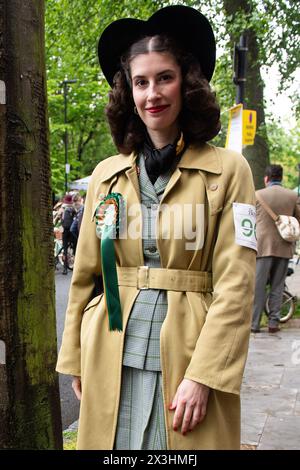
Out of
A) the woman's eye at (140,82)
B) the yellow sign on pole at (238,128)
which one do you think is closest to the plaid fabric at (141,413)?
the woman's eye at (140,82)

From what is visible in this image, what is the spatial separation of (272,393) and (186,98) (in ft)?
13.5

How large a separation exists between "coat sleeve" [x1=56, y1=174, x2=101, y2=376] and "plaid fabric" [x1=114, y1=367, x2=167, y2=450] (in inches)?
10.2

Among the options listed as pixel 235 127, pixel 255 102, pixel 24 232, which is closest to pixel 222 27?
pixel 255 102

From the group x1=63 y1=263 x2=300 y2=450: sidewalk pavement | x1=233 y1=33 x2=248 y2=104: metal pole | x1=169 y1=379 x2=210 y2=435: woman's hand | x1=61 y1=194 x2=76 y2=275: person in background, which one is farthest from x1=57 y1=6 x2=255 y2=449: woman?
x1=61 y1=194 x2=76 y2=275: person in background

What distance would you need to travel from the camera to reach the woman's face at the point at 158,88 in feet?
6.63

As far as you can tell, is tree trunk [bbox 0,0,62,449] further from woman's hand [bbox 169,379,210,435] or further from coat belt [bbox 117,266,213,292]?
woman's hand [bbox 169,379,210,435]

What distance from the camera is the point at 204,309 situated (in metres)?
1.94

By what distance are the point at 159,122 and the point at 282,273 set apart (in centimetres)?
661

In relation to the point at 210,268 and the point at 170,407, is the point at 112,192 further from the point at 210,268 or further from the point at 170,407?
the point at 170,407

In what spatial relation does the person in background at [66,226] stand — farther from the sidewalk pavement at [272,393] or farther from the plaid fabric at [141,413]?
the plaid fabric at [141,413]

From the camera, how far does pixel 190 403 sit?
1846mm

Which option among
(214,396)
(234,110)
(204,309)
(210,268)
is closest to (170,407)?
(214,396)
